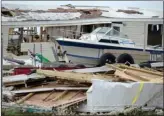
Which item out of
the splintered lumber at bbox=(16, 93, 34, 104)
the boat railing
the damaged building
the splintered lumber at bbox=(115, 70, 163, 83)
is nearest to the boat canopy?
the damaged building

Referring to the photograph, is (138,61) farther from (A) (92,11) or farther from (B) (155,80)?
(B) (155,80)

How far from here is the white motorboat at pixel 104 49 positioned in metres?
14.2

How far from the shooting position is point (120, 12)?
1748cm

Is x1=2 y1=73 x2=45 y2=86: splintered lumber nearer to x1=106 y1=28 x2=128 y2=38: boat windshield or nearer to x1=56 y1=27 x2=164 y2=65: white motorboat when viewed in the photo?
x1=56 y1=27 x2=164 y2=65: white motorboat

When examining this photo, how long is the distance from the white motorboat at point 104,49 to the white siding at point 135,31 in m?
1.57

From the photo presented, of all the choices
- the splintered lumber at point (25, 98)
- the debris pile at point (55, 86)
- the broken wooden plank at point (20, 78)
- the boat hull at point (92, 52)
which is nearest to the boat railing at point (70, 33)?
the boat hull at point (92, 52)

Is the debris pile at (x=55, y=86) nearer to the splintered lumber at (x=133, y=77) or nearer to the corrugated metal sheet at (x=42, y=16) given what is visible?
the splintered lumber at (x=133, y=77)

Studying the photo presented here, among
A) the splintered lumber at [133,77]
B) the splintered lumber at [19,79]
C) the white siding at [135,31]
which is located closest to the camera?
the splintered lumber at [133,77]

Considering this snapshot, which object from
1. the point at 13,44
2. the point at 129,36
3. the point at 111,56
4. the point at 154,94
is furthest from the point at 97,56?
the point at 154,94

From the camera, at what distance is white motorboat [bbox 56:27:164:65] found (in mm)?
14195

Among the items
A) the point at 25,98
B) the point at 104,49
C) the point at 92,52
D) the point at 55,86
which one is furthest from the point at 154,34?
the point at 25,98

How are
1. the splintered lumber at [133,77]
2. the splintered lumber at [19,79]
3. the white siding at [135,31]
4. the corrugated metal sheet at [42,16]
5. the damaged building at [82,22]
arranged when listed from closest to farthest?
the splintered lumber at [133,77], the splintered lumber at [19,79], the corrugated metal sheet at [42,16], the damaged building at [82,22], the white siding at [135,31]

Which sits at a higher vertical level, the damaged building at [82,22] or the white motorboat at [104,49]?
the damaged building at [82,22]

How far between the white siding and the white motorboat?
5.14 feet
